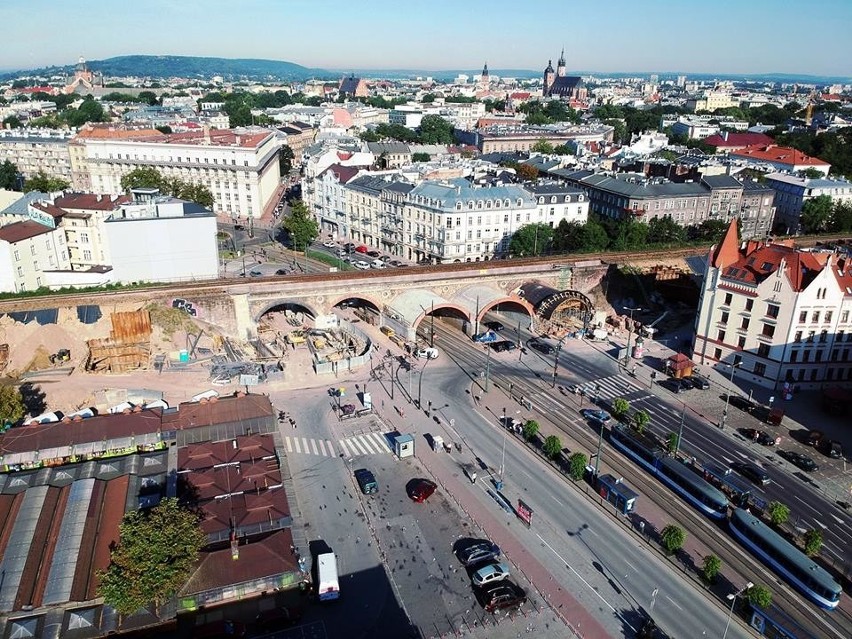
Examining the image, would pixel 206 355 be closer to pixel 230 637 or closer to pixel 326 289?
pixel 326 289

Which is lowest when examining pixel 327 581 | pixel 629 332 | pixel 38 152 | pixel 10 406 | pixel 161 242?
pixel 327 581

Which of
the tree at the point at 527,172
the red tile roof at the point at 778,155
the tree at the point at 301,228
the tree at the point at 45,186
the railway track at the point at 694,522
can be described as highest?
the red tile roof at the point at 778,155

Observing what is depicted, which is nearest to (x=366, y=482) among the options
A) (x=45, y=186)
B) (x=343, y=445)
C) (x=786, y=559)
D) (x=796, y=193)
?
(x=343, y=445)

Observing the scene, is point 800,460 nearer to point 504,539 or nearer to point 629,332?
point 629,332

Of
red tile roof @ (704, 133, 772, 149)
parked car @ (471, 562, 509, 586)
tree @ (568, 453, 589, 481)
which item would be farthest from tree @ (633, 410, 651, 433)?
red tile roof @ (704, 133, 772, 149)

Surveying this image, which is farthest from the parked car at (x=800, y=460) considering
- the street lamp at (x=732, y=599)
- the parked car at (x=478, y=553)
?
the parked car at (x=478, y=553)

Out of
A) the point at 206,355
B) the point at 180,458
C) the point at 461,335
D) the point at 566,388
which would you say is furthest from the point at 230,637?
the point at 461,335

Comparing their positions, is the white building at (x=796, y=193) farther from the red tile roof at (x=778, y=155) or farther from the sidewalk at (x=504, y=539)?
the sidewalk at (x=504, y=539)
